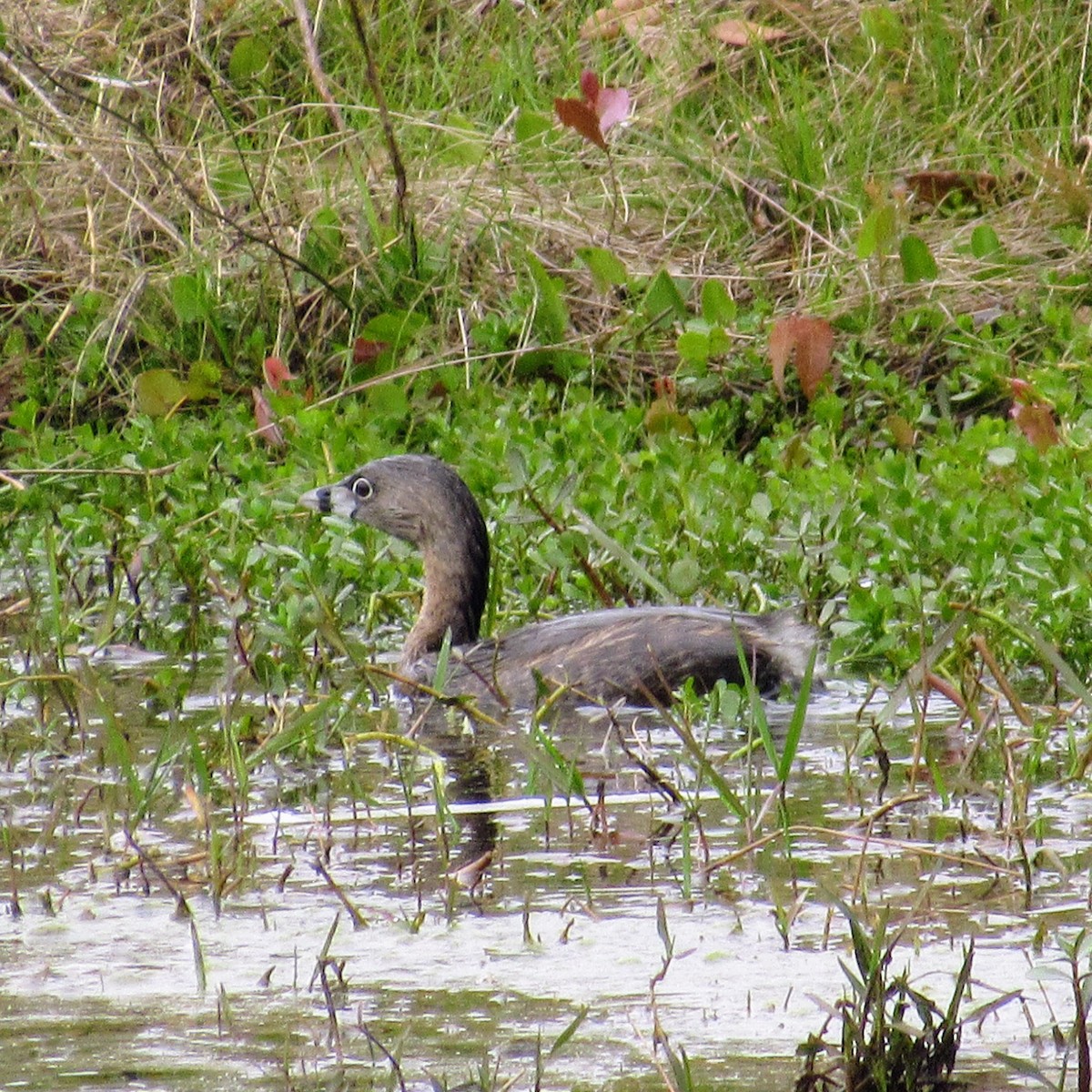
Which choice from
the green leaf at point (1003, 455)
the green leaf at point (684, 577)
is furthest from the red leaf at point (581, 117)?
the green leaf at point (684, 577)

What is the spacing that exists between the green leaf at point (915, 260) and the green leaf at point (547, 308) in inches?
52.6

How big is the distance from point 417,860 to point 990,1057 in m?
1.52

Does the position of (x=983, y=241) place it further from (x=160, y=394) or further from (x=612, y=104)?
(x=160, y=394)

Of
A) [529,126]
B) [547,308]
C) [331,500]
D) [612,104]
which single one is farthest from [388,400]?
[529,126]

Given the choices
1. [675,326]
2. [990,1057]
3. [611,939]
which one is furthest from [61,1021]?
[675,326]

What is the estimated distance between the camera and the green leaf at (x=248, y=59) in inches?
458

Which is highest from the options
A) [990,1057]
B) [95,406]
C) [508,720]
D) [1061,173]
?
[1061,173]

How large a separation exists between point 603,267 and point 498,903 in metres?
5.40

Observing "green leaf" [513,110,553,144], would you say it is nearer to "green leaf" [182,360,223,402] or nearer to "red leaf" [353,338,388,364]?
"red leaf" [353,338,388,364]

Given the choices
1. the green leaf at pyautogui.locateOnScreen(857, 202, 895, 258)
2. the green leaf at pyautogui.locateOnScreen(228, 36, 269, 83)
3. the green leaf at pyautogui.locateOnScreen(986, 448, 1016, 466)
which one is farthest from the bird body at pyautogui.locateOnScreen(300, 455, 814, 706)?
the green leaf at pyautogui.locateOnScreen(228, 36, 269, 83)

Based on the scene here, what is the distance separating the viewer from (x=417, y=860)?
4.82m

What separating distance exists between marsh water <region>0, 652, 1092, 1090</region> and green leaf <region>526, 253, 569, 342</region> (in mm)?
3767

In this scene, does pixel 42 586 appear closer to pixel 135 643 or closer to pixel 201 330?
pixel 135 643

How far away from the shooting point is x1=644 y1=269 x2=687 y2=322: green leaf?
949cm
